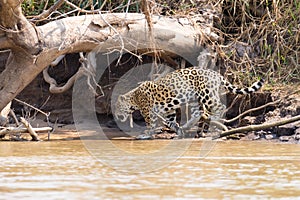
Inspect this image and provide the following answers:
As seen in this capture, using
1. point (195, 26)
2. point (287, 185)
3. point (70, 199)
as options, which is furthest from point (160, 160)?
point (195, 26)

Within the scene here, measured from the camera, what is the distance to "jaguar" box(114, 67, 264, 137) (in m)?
8.73

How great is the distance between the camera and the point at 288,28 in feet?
30.5

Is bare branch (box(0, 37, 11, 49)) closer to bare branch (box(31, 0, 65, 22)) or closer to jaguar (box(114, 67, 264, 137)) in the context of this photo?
bare branch (box(31, 0, 65, 22))

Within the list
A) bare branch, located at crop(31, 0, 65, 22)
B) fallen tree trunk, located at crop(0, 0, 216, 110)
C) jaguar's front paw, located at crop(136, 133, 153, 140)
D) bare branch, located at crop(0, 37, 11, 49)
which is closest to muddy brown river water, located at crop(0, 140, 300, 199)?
fallen tree trunk, located at crop(0, 0, 216, 110)

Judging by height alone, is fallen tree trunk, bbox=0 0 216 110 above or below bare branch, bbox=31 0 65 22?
below

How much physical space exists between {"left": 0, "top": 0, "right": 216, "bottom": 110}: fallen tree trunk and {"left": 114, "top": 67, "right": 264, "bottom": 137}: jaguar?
40 cm

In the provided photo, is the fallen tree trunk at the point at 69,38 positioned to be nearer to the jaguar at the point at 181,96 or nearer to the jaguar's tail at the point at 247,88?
the jaguar at the point at 181,96

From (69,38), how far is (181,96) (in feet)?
6.78

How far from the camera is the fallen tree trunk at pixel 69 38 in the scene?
669cm

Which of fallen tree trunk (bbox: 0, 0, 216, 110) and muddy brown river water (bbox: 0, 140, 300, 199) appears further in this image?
fallen tree trunk (bbox: 0, 0, 216, 110)

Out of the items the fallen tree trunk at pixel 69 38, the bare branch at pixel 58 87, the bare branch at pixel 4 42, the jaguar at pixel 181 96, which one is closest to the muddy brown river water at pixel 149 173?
the fallen tree trunk at pixel 69 38

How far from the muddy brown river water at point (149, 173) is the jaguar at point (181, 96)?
1763mm

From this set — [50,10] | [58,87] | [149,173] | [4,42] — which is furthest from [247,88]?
[149,173]

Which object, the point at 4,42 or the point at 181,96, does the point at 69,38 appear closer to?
the point at 4,42
